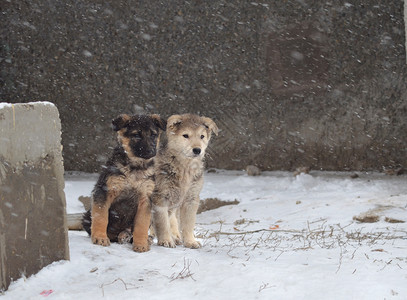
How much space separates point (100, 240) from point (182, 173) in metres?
1.21

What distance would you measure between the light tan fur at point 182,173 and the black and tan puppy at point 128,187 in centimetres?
39

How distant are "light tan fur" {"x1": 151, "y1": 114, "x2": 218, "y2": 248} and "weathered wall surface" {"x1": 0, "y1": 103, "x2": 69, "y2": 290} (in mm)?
1400

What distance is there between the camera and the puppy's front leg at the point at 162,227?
5430 mm

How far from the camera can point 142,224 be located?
5070 mm

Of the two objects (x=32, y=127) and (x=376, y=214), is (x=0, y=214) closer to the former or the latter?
(x=32, y=127)

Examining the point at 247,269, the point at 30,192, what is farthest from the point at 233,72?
the point at 30,192

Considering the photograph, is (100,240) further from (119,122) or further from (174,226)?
(174,226)

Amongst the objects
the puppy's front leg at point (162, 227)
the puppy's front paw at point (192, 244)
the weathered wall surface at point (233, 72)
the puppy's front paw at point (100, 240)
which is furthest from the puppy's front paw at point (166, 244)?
the weathered wall surface at point (233, 72)

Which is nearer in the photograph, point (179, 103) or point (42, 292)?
point (42, 292)

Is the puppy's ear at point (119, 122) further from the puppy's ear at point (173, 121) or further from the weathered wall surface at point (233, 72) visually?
the weathered wall surface at point (233, 72)

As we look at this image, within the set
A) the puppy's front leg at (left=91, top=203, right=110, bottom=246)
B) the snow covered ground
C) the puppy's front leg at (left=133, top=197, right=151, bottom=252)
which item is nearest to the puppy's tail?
the snow covered ground

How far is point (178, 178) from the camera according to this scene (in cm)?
574

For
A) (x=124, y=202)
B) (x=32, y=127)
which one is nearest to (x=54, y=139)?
(x=32, y=127)

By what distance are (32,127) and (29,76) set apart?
773 cm
